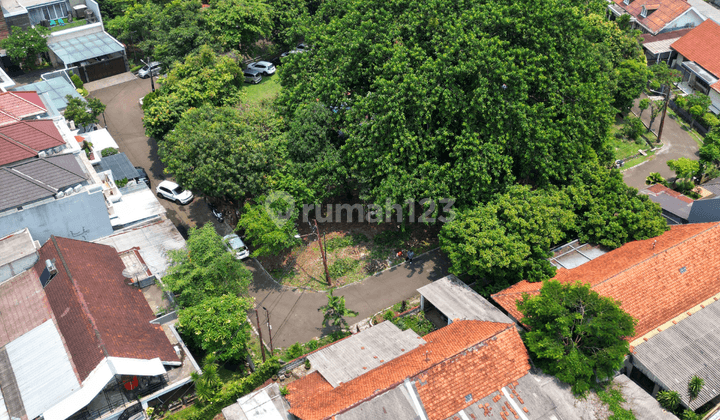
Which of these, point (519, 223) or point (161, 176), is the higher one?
point (519, 223)

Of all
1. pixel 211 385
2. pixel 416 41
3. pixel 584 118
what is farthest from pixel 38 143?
pixel 584 118

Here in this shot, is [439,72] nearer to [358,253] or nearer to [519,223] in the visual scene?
[519,223]

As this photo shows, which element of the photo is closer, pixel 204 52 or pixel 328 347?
pixel 328 347

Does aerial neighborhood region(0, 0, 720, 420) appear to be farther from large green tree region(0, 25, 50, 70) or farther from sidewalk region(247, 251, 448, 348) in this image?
large green tree region(0, 25, 50, 70)

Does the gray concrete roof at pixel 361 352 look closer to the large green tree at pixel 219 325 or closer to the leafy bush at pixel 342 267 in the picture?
the large green tree at pixel 219 325

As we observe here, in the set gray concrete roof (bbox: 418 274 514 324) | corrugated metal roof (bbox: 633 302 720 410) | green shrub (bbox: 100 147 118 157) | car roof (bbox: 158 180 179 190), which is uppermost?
green shrub (bbox: 100 147 118 157)

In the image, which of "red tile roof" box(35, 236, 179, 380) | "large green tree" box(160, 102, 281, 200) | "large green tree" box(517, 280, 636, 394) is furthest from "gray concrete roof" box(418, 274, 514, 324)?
"red tile roof" box(35, 236, 179, 380)

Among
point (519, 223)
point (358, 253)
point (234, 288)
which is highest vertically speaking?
point (519, 223)
